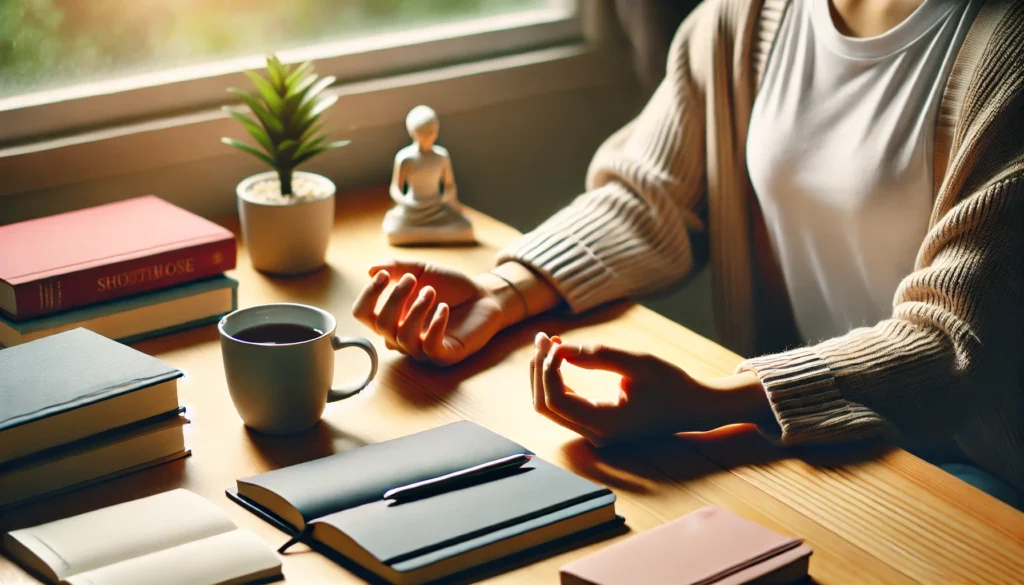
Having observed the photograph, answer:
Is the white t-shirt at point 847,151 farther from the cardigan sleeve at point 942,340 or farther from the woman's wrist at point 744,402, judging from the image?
the woman's wrist at point 744,402

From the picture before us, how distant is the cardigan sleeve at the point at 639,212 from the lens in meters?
1.21

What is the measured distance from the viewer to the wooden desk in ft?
2.51

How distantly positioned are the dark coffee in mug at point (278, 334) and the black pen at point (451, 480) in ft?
0.65

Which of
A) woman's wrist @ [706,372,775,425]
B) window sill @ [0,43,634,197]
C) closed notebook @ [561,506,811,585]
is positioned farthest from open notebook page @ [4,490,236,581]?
window sill @ [0,43,634,197]

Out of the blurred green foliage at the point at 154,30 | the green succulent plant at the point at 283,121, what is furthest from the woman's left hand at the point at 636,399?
the blurred green foliage at the point at 154,30

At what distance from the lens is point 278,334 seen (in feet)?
3.07

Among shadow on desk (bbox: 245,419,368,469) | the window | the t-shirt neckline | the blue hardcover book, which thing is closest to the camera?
shadow on desk (bbox: 245,419,368,469)

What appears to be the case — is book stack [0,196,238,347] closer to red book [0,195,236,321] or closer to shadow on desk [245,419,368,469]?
red book [0,195,236,321]

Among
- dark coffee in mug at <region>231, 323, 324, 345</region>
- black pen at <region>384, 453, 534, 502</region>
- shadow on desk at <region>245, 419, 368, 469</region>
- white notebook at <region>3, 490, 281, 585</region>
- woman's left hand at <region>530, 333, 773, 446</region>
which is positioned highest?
dark coffee in mug at <region>231, 323, 324, 345</region>

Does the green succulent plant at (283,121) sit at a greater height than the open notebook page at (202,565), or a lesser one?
greater

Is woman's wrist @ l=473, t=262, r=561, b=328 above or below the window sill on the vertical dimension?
below

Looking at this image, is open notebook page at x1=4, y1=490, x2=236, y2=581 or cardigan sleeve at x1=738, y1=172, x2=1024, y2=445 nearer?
open notebook page at x1=4, y1=490, x2=236, y2=581

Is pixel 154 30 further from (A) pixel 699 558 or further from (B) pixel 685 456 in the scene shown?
(A) pixel 699 558

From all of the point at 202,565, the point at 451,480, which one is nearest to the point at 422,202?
the point at 451,480
